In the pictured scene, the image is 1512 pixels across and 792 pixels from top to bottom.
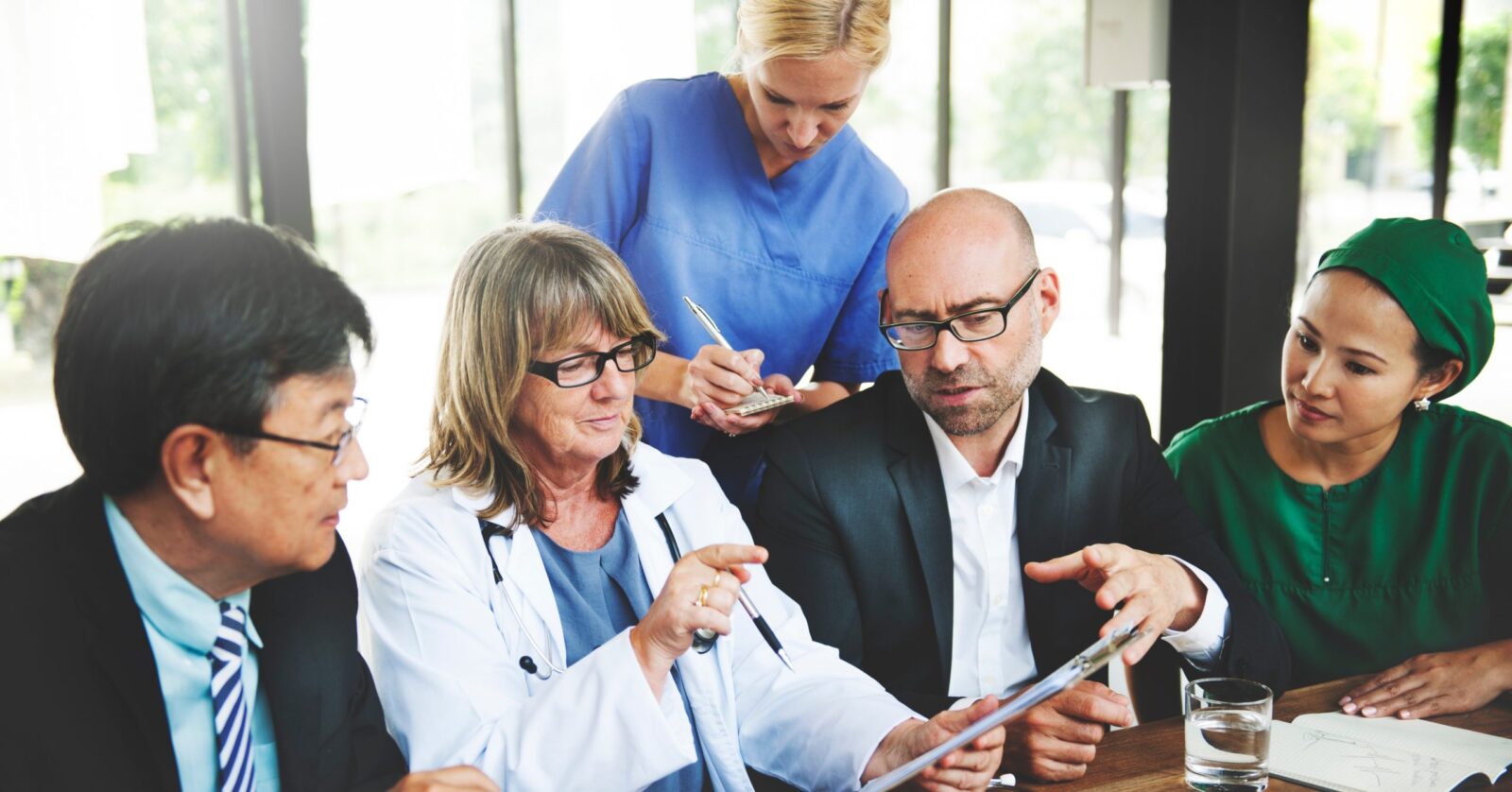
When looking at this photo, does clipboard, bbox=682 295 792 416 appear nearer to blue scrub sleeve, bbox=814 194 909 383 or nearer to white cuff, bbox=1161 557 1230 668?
blue scrub sleeve, bbox=814 194 909 383

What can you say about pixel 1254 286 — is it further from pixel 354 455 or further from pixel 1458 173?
pixel 1458 173

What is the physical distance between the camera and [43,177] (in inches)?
164

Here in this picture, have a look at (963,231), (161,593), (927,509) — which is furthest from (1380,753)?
(161,593)

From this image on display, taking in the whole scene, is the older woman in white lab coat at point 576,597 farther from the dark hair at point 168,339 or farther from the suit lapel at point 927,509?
the dark hair at point 168,339

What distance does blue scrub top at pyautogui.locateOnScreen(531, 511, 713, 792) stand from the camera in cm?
181

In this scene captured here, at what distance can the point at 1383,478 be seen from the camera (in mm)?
2217

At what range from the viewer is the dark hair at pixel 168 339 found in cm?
120

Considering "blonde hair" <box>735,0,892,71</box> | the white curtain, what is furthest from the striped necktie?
the white curtain

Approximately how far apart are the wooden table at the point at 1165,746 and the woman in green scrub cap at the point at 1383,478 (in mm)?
325

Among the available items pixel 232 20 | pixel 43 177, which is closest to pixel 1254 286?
pixel 232 20

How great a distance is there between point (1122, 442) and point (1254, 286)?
151 cm

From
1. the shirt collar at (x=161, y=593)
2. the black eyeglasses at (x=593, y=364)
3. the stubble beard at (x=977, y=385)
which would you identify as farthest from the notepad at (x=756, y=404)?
the shirt collar at (x=161, y=593)

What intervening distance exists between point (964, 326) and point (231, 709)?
1.25m

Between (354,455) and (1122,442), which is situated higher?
(354,455)
